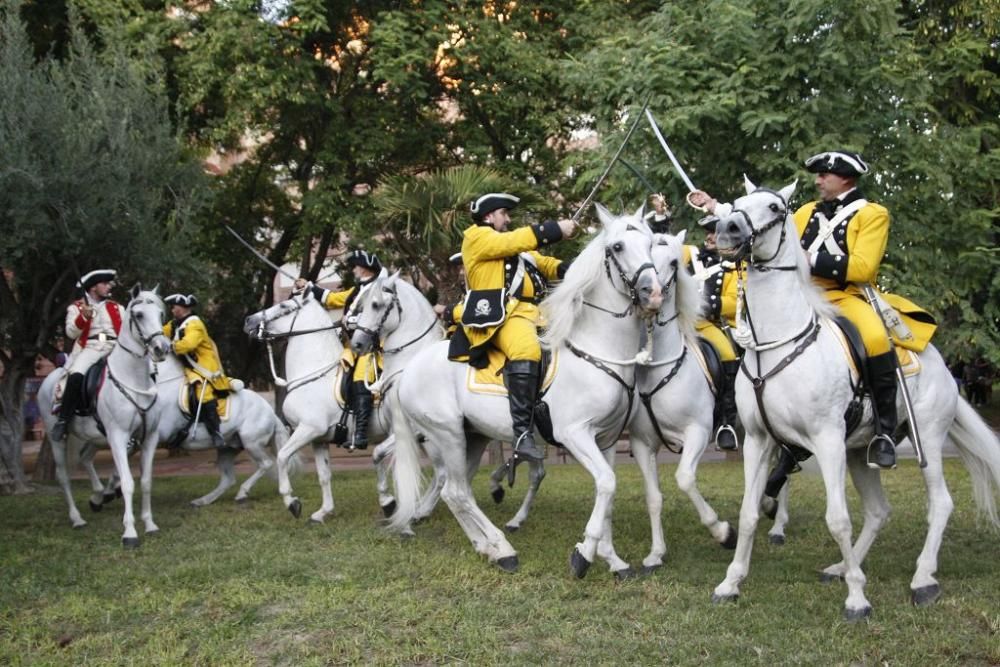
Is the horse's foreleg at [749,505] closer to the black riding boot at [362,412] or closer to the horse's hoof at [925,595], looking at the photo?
the horse's hoof at [925,595]

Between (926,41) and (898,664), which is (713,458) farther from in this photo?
(898,664)

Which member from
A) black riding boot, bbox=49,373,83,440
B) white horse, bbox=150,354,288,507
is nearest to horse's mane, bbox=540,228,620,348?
black riding boot, bbox=49,373,83,440

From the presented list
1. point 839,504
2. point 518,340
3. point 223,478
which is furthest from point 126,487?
point 839,504

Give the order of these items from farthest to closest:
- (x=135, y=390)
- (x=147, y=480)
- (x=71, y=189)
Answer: (x=71, y=189)
(x=147, y=480)
(x=135, y=390)

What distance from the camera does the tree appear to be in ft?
48.8

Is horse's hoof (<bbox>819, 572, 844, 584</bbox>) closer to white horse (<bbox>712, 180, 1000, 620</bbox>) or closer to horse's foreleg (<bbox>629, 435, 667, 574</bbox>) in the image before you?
white horse (<bbox>712, 180, 1000, 620</bbox>)

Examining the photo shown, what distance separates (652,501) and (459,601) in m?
2.08

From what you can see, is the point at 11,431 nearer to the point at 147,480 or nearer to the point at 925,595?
the point at 147,480

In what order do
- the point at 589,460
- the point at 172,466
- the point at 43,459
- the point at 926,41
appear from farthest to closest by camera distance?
the point at 172,466 < the point at 43,459 < the point at 926,41 < the point at 589,460

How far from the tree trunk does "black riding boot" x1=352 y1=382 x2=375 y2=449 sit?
27.2 ft

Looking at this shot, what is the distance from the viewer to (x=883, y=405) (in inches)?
284

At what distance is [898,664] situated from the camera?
18.9ft

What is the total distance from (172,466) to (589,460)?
1879 cm

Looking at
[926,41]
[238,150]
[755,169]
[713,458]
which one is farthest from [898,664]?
A: [238,150]
